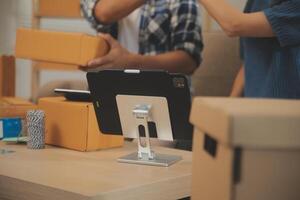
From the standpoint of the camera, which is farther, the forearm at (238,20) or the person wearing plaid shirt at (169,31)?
the person wearing plaid shirt at (169,31)

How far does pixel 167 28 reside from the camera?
2057 millimetres

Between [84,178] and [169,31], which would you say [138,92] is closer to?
[84,178]

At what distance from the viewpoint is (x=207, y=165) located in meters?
0.76

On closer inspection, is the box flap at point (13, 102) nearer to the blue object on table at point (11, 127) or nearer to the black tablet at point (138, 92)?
the blue object on table at point (11, 127)

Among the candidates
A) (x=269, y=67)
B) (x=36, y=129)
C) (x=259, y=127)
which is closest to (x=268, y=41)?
(x=269, y=67)

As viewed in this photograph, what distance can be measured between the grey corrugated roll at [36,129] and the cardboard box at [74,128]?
6cm

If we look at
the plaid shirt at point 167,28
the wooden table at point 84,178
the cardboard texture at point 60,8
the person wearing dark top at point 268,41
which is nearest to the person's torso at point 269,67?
the person wearing dark top at point 268,41

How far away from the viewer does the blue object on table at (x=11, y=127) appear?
149cm

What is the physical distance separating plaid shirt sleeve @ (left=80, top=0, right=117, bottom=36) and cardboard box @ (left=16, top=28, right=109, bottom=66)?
36cm

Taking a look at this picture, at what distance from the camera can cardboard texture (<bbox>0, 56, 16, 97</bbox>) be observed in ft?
5.74

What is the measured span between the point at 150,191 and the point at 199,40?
1.16 m

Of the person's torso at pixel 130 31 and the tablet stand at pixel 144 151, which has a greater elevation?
the person's torso at pixel 130 31

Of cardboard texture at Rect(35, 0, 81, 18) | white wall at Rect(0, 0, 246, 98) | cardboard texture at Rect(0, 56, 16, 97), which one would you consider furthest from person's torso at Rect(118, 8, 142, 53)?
white wall at Rect(0, 0, 246, 98)

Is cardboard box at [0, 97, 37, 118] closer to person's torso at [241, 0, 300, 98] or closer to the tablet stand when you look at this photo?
the tablet stand
